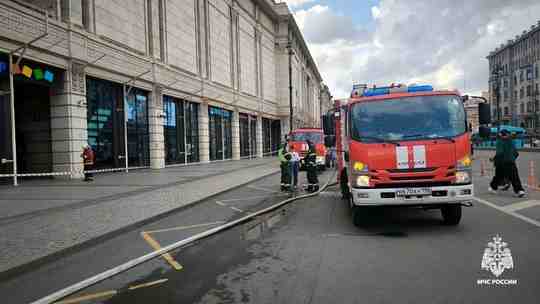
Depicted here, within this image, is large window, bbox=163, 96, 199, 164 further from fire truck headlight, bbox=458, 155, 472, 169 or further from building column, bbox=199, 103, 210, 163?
fire truck headlight, bbox=458, 155, 472, 169

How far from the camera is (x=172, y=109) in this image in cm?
2689

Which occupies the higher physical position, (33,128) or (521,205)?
(33,128)

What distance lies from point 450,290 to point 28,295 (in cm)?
441

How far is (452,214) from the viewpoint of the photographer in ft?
22.9

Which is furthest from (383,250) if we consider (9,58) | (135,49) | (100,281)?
(135,49)

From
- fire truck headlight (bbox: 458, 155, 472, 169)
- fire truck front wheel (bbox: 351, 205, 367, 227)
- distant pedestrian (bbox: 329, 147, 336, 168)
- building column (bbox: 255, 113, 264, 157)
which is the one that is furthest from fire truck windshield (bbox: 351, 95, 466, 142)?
building column (bbox: 255, 113, 264, 157)

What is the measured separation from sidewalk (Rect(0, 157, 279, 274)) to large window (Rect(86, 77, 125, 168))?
5482 mm

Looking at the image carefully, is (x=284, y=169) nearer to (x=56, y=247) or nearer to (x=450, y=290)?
(x=56, y=247)

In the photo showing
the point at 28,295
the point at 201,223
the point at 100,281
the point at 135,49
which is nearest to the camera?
the point at 28,295

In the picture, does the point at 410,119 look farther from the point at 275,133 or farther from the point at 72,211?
the point at 275,133

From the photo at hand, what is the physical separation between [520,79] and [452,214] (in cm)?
9807

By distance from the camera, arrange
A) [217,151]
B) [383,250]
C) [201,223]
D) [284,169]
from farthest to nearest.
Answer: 1. [217,151]
2. [284,169]
3. [201,223]
4. [383,250]

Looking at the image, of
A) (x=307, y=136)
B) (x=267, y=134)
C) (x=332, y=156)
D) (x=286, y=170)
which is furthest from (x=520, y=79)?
(x=286, y=170)

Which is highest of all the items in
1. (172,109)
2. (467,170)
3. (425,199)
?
(172,109)
